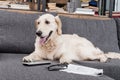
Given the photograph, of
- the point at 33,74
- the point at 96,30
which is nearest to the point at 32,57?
the point at 33,74

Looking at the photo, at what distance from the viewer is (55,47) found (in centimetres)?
246

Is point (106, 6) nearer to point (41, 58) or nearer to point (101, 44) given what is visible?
point (101, 44)

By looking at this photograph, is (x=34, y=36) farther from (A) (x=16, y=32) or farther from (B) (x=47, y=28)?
(B) (x=47, y=28)

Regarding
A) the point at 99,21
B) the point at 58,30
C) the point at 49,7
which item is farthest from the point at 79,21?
the point at 49,7

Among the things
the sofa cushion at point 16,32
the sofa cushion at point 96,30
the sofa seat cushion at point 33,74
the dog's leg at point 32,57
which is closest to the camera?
the sofa seat cushion at point 33,74

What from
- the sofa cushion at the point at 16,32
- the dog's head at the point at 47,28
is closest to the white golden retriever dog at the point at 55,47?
the dog's head at the point at 47,28

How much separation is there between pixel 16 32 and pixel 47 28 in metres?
0.50

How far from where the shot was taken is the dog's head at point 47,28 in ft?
7.69

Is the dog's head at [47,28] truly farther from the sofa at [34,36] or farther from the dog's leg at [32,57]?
the sofa at [34,36]

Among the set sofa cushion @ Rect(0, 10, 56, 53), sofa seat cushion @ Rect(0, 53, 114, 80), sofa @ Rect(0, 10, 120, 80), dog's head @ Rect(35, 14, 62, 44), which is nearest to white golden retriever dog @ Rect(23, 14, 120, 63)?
dog's head @ Rect(35, 14, 62, 44)

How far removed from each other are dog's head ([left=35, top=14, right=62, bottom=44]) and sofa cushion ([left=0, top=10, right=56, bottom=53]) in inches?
13.7

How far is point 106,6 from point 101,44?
1.34 metres

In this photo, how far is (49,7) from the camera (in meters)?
3.80

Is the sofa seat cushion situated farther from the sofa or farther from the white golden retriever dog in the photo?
the white golden retriever dog
